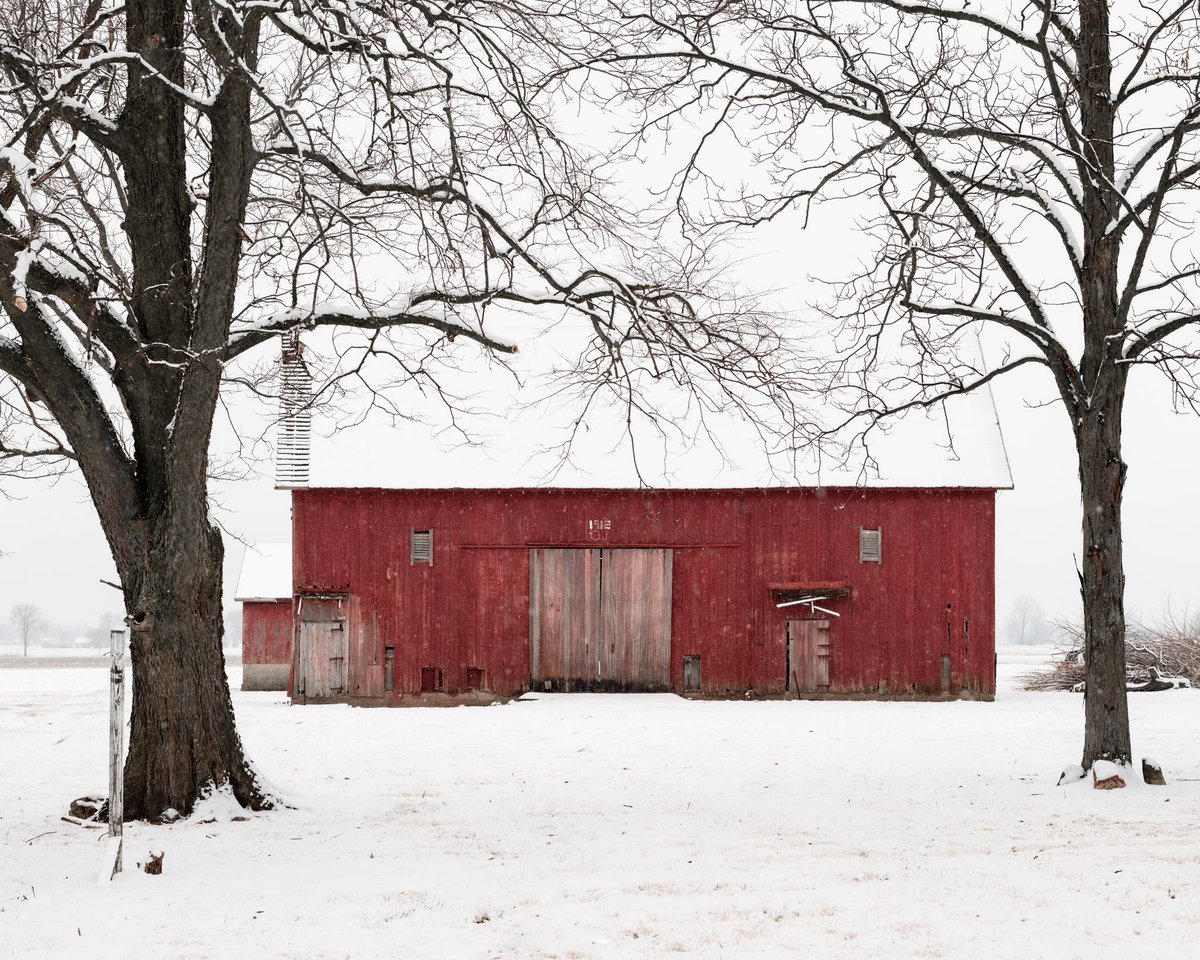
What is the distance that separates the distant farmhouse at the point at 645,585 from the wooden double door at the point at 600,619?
3 centimetres

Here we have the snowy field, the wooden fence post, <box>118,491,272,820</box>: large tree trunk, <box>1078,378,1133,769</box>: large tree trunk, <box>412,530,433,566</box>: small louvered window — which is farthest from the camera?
<box>412,530,433,566</box>: small louvered window

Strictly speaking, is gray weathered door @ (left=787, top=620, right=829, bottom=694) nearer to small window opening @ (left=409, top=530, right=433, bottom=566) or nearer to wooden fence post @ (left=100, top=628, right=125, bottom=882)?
small window opening @ (left=409, top=530, right=433, bottom=566)

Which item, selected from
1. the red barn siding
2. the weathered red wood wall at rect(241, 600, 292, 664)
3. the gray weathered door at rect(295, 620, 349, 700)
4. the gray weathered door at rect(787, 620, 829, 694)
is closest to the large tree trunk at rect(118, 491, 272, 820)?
the gray weathered door at rect(295, 620, 349, 700)

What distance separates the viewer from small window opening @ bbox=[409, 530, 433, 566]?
73.0 feet

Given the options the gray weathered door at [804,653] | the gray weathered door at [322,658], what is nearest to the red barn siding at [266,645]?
the gray weathered door at [322,658]

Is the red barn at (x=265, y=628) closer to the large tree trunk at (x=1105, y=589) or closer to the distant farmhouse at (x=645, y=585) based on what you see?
the distant farmhouse at (x=645, y=585)

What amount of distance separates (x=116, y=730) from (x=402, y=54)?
16.6 ft

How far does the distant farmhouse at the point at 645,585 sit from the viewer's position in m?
22.1

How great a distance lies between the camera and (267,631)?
31.9 metres

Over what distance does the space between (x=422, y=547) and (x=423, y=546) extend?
3 cm

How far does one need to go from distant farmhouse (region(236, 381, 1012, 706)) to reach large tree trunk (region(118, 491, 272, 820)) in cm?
1269

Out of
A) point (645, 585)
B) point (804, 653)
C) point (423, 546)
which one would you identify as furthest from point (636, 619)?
point (423, 546)

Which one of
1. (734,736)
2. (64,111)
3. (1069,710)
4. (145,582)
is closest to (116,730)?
(145,582)

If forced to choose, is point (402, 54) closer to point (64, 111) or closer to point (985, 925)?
point (64, 111)
